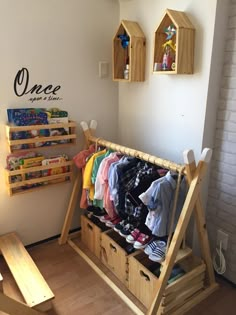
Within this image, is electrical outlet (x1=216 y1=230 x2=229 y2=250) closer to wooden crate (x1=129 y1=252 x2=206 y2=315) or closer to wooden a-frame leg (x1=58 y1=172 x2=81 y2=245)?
wooden crate (x1=129 y1=252 x2=206 y2=315)

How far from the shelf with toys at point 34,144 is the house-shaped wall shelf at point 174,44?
0.78 m

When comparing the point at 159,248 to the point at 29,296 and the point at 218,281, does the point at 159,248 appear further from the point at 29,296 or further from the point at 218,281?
the point at 29,296

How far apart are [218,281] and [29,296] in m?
1.26

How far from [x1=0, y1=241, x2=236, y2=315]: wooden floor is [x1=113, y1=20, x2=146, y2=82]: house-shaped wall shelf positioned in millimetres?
1448

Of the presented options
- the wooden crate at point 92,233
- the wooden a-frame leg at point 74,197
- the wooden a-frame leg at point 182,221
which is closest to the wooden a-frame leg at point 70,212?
the wooden a-frame leg at point 74,197

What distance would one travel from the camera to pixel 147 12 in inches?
76.6

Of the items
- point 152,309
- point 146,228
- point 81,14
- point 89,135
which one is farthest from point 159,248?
point 81,14

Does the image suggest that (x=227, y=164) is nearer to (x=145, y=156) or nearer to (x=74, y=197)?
(x=145, y=156)

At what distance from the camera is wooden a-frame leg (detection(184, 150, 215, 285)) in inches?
56.2

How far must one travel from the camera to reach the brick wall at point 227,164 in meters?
1.62

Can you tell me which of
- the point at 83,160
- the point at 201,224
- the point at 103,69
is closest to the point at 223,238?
the point at 201,224

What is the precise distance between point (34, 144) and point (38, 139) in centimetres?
7

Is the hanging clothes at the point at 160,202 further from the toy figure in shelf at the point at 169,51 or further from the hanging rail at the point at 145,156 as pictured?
the toy figure in shelf at the point at 169,51

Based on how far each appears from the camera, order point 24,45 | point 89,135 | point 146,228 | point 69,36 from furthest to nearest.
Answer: point 89,135, point 69,36, point 24,45, point 146,228
